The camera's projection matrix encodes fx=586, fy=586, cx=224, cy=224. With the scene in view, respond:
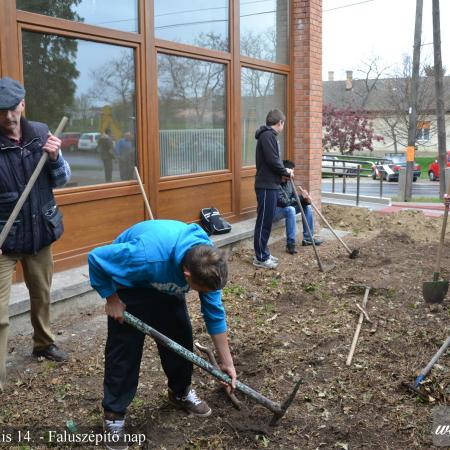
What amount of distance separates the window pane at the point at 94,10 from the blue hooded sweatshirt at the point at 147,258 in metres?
3.33

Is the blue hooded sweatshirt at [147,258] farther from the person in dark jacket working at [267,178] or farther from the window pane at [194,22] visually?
the window pane at [194,22]

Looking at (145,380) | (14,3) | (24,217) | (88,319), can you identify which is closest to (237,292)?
(88,319)

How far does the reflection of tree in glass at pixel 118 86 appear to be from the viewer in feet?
20.2

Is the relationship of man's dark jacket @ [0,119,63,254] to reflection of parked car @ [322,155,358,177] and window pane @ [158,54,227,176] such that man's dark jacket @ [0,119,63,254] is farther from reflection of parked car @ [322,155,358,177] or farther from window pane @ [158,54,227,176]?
reflection of parked car @ [322,155,358,177]

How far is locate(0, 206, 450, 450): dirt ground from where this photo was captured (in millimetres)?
3453

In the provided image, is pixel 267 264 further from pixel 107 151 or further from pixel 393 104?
pixel 393 104

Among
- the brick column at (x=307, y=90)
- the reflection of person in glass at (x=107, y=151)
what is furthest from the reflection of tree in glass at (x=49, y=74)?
the brick column at (x=307, y=90)

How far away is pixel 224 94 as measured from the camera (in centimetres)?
817

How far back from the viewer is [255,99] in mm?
8898

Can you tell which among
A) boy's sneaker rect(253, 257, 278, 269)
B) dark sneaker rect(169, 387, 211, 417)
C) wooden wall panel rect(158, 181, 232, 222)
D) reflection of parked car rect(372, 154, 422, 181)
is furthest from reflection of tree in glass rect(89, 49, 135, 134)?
reflection of parked car rect(372, 154, 422, 181)

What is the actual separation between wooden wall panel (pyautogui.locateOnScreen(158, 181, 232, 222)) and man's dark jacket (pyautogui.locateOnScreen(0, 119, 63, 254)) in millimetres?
2836

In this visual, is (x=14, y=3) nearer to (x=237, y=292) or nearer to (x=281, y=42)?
(x=237, y=292)

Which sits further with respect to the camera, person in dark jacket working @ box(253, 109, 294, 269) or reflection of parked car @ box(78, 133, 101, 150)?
person in dark jacket working @ box(253, 109, 294, 269)

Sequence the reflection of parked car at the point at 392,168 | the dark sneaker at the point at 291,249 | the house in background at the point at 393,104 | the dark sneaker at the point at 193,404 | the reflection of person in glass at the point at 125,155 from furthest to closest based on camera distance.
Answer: the house in background at the point at 393,104, the reflection of parked car at the point at 392,168, the dark sneaker at the point at 291,249, the reflection of person in glass at the point at 125,155, the dark sneaker at the point at 193,404
